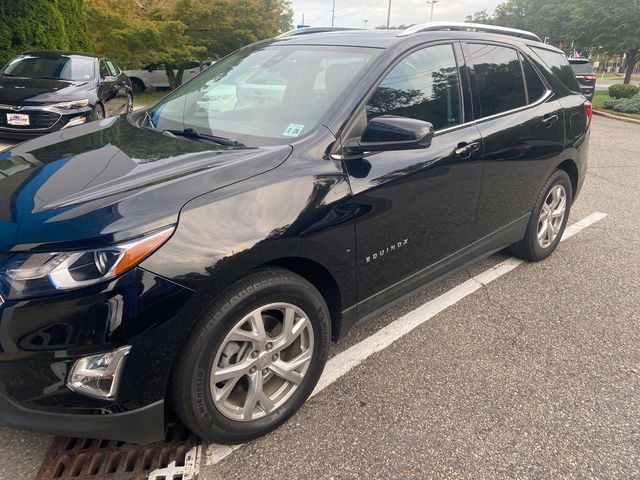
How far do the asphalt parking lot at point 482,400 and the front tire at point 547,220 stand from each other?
9.9 inches

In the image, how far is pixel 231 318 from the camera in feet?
6.15

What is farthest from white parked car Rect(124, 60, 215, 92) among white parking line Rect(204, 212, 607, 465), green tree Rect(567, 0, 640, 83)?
white parking line Rect(204, 212, 607, 465)

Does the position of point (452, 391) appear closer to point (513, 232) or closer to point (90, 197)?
point (513, 232)

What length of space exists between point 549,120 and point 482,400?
222 centimetres

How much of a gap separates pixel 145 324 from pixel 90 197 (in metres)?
0.54

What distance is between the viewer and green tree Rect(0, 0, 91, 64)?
11.4 metres

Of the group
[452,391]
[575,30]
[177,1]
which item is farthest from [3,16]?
[575,30]

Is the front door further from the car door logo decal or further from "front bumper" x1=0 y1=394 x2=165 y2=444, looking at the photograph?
"front bumper" x1=0 y1=394 x2=165 y2=444

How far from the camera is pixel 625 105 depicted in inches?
607

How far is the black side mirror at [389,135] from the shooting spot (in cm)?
223

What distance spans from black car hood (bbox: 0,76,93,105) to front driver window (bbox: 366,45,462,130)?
20.9ft

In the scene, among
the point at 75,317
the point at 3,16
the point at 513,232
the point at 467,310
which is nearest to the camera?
the point at 75,317

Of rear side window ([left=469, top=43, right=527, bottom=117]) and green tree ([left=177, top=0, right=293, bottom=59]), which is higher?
green tree ([left=177, top=0, right=293, bottom=59])

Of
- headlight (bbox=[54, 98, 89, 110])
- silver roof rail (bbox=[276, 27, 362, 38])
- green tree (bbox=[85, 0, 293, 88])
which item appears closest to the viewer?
silver roof rail (bbox=[276, 27, 362, 38])
